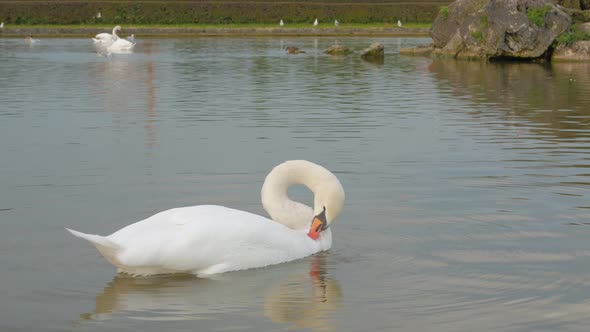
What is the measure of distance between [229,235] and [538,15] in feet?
101

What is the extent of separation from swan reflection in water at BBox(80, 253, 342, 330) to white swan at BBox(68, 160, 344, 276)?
12cm

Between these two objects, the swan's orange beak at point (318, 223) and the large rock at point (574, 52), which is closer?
the swan's orange beak at point (318, 223)

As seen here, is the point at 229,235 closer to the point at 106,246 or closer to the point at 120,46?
the point at 106,246

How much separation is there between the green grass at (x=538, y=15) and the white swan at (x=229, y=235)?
29.5 meters

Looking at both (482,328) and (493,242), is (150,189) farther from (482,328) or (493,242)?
(482,328)

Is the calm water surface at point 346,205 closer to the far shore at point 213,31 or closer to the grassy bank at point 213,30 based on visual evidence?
the far shore at point 213,31

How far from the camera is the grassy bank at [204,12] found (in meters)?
73.9

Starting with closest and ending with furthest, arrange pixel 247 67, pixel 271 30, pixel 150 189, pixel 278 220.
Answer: pixel 278 220, pixel 150 189, pixel 247 67, pixel 271 30

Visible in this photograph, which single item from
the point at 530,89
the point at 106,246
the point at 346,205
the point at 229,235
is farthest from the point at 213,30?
the point at 106,246

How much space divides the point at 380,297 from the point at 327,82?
19.8 m

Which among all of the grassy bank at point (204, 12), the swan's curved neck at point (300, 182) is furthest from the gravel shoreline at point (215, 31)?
the swan's curved neck at point (300, 182)

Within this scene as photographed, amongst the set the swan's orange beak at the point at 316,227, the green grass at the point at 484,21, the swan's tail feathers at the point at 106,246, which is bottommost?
the green grass at the point at 484,21

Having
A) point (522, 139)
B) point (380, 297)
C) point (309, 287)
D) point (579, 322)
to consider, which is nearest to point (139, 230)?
point (309, 287)

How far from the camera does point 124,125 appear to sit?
16359mm
